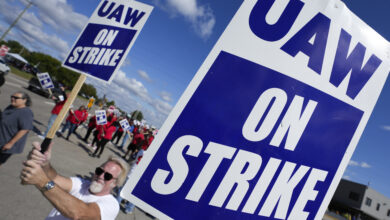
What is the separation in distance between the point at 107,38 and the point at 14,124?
2.64 meters

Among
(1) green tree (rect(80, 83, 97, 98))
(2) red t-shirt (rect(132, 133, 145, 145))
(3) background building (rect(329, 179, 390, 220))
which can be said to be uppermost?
(3) background building (rect(329, 179, 390, 220))

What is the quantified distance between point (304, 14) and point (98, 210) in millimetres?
2276

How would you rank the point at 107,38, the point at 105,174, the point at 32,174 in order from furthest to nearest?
the point at 105,174, the point at 107,38, the point at 32,174

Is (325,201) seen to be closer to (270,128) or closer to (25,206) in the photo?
(270,128)

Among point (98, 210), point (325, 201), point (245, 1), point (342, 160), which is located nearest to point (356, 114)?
point (342, 160)

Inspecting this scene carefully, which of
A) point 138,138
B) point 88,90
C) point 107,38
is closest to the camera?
point 107,38

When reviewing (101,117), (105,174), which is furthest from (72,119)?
(105,174)

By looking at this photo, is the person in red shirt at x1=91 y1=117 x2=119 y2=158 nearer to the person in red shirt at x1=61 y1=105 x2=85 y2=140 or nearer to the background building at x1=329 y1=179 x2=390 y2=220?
the person in red shirt at x1=61 y1=105 x2=85 y2=140

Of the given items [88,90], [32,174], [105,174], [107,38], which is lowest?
[88,90]

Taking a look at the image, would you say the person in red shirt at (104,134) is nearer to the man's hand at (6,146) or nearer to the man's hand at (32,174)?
the man's hand at (6,146)

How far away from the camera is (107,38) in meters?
2.15

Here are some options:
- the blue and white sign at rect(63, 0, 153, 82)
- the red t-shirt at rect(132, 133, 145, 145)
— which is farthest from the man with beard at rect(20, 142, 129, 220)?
the red t-shirt at rect(132, 133, 145, 145)

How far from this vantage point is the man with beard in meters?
1.30

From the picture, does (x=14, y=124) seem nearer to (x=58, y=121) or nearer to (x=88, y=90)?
(x=58, y=121)
